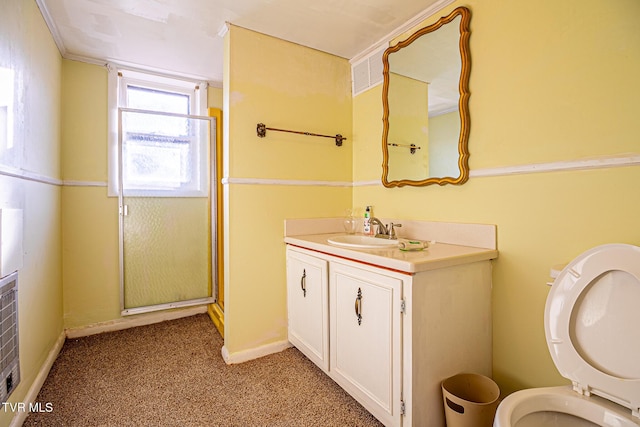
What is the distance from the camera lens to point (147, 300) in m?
2.68

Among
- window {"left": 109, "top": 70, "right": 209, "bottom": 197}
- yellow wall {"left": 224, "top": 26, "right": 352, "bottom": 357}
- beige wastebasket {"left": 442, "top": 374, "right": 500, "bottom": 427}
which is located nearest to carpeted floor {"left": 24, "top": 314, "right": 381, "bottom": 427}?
yellow wall {"left": 224, "top": 26, "right": 352, "bottom": 357}

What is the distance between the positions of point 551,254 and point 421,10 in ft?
5.06

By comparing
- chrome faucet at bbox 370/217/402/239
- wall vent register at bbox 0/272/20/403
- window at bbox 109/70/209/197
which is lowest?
wall vent register at bbox 0/272/20/403

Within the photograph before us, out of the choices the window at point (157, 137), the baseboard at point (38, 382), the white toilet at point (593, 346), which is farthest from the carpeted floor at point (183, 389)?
the window at point (157, 137)

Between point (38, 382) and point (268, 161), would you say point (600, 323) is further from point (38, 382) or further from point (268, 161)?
point (38, 382)

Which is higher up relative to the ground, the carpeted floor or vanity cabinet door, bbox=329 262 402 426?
vanity cabinet door, bbox=329 262 402 426

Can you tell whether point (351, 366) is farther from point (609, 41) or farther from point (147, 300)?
point (147, 300)

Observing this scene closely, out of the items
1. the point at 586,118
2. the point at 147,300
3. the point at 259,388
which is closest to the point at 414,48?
the point at 586,118

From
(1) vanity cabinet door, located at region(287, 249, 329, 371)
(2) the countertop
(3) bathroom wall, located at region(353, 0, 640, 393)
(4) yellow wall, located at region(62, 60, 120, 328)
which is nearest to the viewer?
(3) bathroom wall, located at region(353, 0, 640, 393)

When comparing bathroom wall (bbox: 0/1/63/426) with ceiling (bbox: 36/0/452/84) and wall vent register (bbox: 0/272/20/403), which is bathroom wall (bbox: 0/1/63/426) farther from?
Answer: ceiling (bbox: 36/0/452/84)

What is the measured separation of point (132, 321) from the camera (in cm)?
264

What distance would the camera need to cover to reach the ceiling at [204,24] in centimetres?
181

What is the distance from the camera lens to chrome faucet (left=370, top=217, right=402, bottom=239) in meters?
1.92

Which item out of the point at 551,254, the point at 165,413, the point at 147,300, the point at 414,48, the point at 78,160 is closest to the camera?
the point at 551,254
